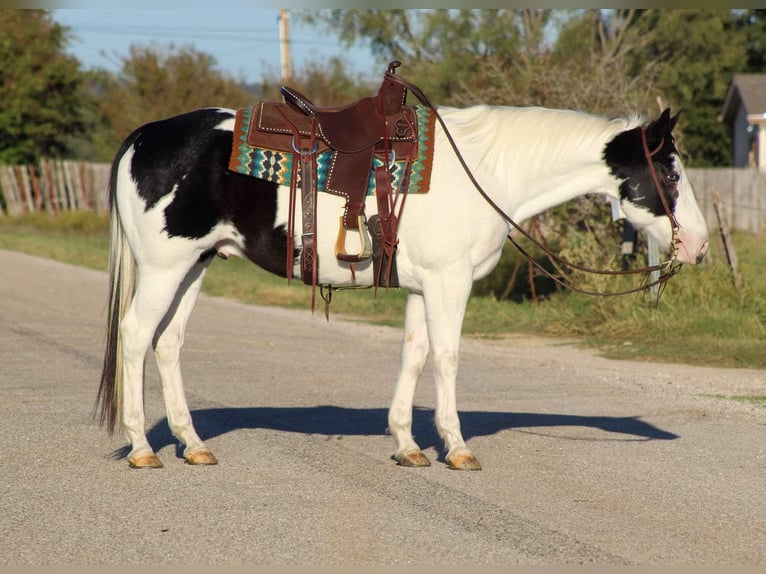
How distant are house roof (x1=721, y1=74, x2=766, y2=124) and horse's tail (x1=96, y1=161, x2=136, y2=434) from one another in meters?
33.6

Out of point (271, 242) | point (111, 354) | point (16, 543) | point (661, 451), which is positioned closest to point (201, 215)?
point (271, 242)

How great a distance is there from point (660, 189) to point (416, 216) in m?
1.41

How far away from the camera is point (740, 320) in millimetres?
12961

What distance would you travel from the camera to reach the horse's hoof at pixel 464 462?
255 inches

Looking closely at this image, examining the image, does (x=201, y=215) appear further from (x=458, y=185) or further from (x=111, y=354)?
(x=458, y=185)

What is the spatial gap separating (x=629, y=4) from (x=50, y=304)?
9.93 meters

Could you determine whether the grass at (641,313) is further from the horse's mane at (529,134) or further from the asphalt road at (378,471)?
the horse's mane at (529,134)

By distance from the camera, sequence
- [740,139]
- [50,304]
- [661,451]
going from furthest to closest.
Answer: [740,139] → [50,304] → [661,451]

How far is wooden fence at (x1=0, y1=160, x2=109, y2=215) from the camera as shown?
39.1m

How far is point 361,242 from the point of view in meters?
6.43

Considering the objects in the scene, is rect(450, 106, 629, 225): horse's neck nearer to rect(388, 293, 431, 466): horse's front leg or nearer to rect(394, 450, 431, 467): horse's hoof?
rect(388, 293, 431, 466): horse's front leg

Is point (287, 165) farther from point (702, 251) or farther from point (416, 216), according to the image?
point (702, 251)

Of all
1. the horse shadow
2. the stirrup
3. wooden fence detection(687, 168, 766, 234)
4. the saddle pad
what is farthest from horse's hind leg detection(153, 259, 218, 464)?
wooden fence detection(687, 168, 766, 234)

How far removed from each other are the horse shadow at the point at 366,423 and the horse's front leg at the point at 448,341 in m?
0.59
